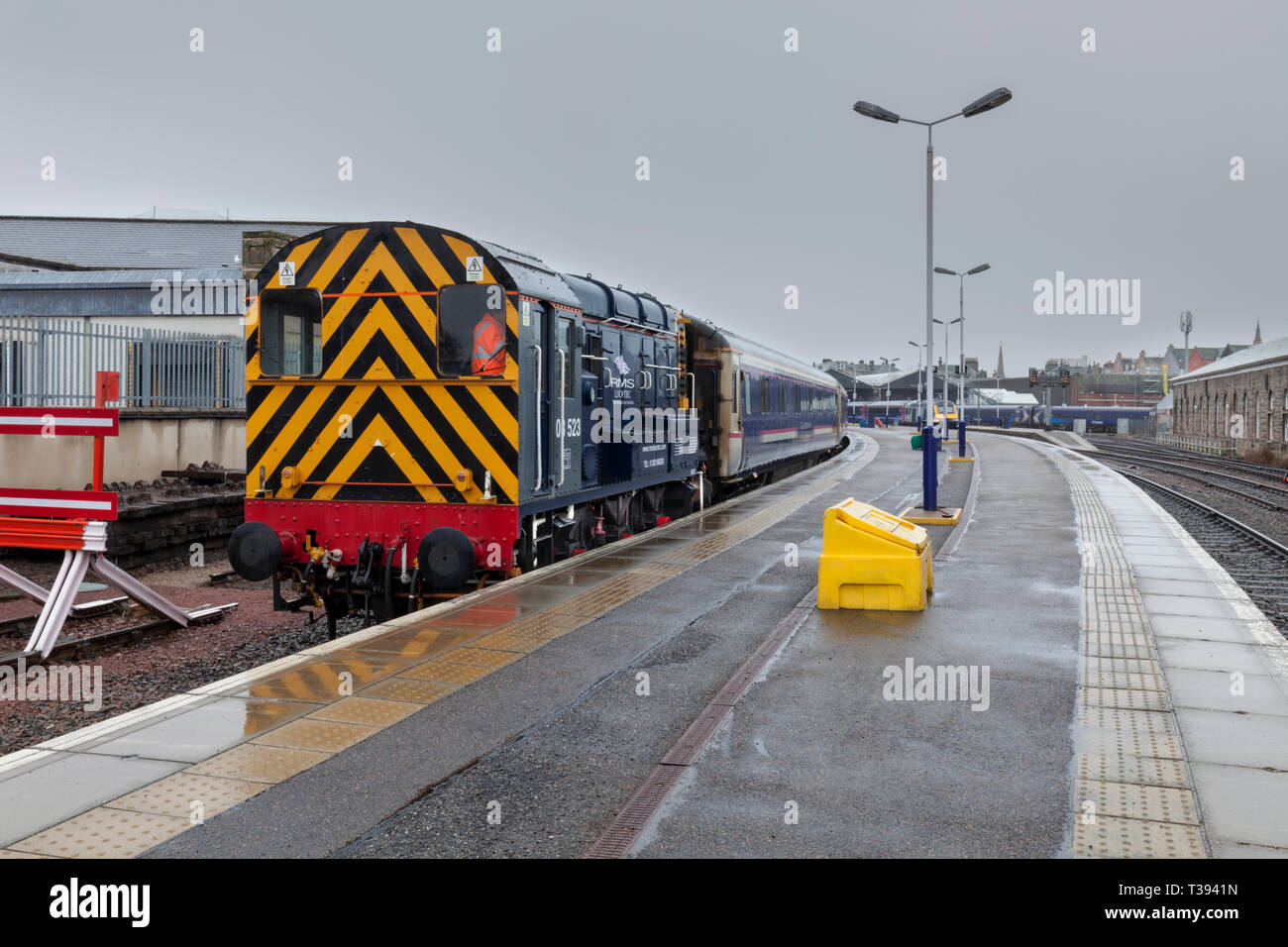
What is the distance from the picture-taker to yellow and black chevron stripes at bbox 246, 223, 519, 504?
9.45 m

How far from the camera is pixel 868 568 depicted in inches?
371

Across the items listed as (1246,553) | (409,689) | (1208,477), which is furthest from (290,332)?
(1208,477)

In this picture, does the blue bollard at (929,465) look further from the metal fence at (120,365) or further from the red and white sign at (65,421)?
the metal fence at (120,365)

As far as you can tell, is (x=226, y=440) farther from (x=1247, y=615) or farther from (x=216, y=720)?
(x=1247, y=615)

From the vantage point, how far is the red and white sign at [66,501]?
9.07 meters

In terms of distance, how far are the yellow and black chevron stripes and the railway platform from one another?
141 cm

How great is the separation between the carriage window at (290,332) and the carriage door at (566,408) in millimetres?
2372

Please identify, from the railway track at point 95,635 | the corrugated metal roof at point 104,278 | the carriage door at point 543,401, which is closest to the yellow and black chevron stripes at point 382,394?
the carriage door at point 543,401

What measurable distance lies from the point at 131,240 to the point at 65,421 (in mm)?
32746

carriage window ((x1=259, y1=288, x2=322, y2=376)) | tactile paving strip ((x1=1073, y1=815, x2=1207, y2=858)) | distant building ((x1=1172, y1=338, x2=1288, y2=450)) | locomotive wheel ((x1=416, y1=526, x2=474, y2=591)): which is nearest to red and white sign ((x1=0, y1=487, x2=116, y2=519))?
carriage window ((x1=259, y1=288, x2=322, y2=376))

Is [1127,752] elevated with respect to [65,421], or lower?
lower

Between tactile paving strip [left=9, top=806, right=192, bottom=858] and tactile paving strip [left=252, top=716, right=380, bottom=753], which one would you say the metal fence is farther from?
tactile paving strip [left=9, top=806, right=192, bottom=858]

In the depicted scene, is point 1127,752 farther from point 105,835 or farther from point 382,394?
point 382,394
